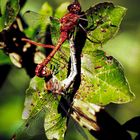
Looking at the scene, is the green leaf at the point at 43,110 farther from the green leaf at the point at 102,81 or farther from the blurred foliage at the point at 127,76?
the blurred foliage at the point at 127,76

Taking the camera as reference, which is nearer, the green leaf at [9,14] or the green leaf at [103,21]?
the green leaf at [103,21]

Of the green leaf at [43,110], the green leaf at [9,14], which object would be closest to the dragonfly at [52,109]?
the green leaf at [43,110]

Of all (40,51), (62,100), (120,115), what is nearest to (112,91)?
(62,100)

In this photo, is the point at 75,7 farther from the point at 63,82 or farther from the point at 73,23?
the point at 63,82

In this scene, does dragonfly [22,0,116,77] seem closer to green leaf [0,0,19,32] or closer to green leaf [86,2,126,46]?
green leaf [86,2,126,46]

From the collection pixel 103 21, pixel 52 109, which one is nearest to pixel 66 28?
pixel 103 21

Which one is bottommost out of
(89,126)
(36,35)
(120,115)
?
(120,115)

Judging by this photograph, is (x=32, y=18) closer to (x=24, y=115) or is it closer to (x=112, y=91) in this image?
(x=24, y=115)
